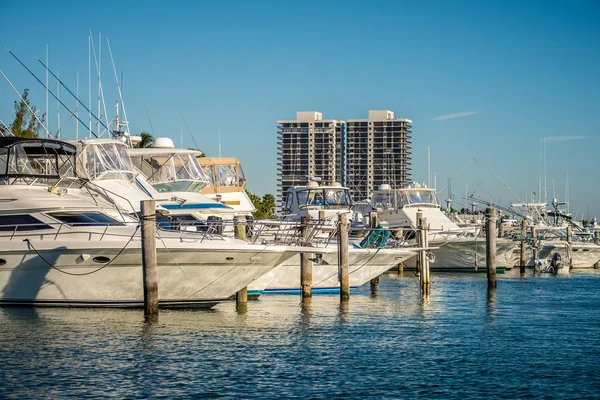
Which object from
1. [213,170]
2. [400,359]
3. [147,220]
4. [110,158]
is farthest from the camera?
[213,170]

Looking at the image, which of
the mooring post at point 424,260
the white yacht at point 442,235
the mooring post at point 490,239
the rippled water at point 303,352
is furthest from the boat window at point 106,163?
the white yacht at point 442,235

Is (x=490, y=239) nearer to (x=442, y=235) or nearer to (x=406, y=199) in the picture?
(x=442, y=235)

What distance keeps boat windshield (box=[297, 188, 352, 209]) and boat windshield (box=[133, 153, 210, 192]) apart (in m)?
13.4

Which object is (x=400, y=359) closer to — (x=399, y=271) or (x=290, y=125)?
(x=399, y=271)

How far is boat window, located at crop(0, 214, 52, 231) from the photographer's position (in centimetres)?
2541

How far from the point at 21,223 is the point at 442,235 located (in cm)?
3353

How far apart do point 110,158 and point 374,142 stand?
379ft

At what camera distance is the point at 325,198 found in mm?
53812

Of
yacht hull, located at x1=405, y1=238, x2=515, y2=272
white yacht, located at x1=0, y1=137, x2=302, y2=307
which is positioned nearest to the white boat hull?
white yacht, located at x1=0, y1=137, x2=302, y2=307

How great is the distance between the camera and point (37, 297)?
25375 mm

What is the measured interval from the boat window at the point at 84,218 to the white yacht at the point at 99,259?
1.1 inches

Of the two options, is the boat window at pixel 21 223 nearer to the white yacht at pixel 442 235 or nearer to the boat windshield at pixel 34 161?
the boat windshield at pixel 34 161

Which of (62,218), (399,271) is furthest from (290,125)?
(62,218)

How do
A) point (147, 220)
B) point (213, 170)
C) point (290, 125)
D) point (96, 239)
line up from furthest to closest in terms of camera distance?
point (290, 125) → point (213, 170) → point (96, 239) → point (147, 220)
